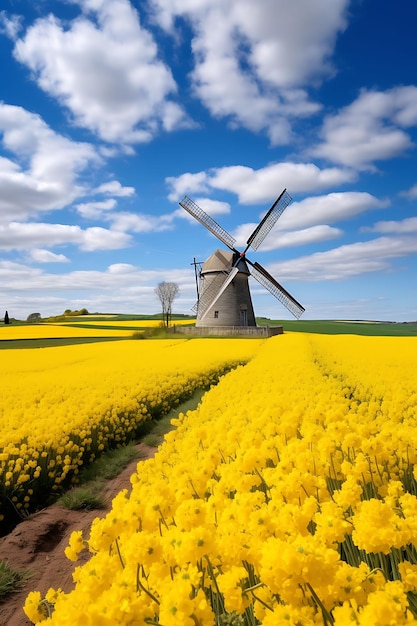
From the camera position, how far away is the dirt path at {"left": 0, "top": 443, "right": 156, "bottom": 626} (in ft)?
15.2

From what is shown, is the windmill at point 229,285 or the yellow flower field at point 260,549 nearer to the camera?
the yellow flower field at point 260,549

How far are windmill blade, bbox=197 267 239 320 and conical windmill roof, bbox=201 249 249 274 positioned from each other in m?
0.96

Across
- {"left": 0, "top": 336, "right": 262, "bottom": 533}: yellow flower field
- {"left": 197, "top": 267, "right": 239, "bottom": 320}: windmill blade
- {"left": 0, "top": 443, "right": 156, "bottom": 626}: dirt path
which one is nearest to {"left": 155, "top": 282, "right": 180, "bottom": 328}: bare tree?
{"left": 197, "top": 267, "right": 239, "bottom": 320}: windmill blade

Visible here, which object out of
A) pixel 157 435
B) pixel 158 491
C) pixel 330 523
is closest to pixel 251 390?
pixel 157 435

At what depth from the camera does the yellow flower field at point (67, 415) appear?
22.9 ft

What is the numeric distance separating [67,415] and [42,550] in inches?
143

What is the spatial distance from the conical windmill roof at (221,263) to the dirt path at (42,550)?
3422 centimetres

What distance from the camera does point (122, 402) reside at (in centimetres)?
1073

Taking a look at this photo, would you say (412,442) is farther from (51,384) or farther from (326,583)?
(51,384)

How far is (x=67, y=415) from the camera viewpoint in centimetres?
917

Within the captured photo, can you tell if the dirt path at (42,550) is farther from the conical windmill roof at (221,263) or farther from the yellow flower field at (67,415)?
the conical windmill roof at (221,263)

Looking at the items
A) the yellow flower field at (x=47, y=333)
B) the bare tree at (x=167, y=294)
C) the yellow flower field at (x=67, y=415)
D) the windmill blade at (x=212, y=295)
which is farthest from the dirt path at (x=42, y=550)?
the bare tree at (x=167, y=294)

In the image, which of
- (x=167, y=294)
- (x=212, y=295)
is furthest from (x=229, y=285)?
(x=167, y=294)

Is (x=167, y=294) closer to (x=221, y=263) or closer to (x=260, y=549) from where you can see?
(x=221, y=263)
